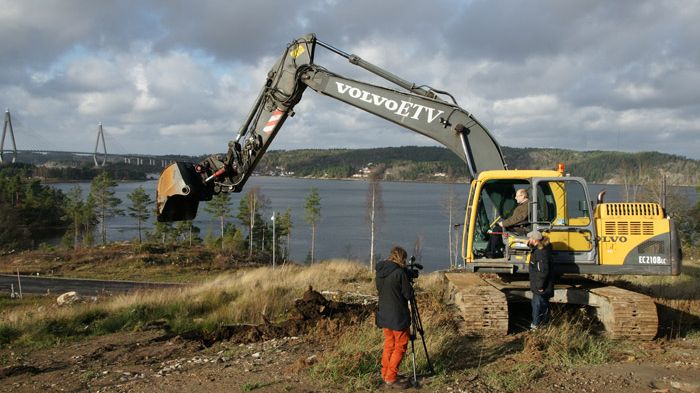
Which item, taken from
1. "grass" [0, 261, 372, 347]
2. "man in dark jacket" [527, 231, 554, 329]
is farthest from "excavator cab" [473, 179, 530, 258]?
"grass" [0, 261, 372, 347]

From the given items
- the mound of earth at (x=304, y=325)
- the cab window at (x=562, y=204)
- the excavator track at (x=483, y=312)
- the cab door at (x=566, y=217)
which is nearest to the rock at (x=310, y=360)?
the mound of earth at (x=304, y=325)

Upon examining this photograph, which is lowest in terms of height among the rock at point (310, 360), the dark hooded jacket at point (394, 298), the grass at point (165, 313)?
the grass at point (165, 313)

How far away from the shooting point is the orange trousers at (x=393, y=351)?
6473 mm

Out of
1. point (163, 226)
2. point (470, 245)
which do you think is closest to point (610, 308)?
point (470, 245)

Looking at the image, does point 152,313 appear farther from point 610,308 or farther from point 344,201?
point 344,201

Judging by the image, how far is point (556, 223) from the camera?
9125 millimetres

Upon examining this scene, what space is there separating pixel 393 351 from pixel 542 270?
2.99 metres

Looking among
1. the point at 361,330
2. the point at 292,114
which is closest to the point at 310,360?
the point at 361,330

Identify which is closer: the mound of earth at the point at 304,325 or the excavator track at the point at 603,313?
the excavator track at the point at 603,313

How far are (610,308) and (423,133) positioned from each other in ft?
13.3

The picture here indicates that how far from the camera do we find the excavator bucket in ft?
33.4

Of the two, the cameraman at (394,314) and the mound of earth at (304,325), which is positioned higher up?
the cameraman at (394,314)

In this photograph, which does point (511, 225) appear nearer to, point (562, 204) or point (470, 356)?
point (562, 204)

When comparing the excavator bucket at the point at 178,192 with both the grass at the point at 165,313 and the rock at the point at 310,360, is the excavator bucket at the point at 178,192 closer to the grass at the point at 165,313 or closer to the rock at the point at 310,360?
the grass at the point at 165,313
